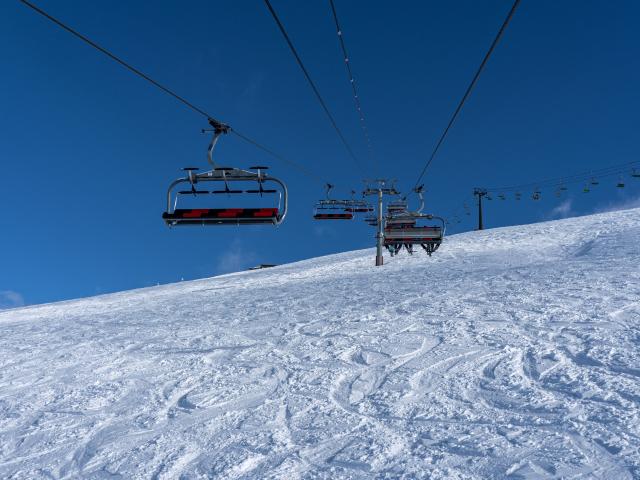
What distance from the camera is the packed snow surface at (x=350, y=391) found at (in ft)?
12.1

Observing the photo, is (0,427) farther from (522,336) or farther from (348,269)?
(348,269)

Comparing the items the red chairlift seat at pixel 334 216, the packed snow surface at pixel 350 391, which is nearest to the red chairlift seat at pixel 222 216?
the packed snow surface at pixel 350 391

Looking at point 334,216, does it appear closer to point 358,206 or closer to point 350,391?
point 358,206

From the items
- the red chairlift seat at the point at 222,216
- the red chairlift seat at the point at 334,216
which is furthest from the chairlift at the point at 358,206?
the red chairlift seat at the point at 222,216

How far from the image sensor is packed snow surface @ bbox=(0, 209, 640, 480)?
370 centimetres

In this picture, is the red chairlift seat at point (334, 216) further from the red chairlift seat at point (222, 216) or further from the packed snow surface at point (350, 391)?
the red chairlift seat at point (222, 216)


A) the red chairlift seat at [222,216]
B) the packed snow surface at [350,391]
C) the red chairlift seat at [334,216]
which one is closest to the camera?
the packed snow surface at [350,391]


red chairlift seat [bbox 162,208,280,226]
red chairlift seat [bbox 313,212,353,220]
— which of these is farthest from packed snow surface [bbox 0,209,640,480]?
red chairlift seat [bbox 313,212,353,220]

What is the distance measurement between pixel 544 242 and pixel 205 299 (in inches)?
720

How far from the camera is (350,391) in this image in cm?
513

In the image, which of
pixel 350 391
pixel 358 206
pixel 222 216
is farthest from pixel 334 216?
pixel 350 391

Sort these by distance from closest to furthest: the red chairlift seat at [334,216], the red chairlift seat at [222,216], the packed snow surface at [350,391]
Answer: the packed snow surface at [350,391] → the red chairlift seat at [222,216] → the red chairlift seat at [334,216]

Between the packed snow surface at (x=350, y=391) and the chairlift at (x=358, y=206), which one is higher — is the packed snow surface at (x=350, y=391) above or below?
below

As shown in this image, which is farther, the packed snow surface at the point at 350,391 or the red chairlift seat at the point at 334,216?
the red chairlift seat at the point at 334,216
